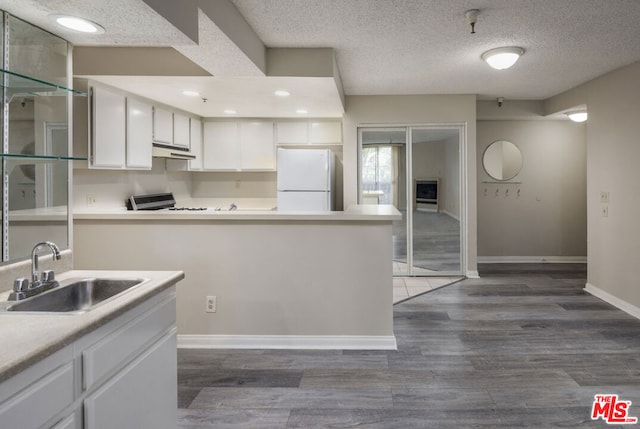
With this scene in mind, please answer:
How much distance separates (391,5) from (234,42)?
3.29 feet

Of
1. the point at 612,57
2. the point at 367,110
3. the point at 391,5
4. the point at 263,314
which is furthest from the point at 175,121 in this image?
the point at 612,57

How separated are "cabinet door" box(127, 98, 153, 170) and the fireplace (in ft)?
10.7

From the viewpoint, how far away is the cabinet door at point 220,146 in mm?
5559

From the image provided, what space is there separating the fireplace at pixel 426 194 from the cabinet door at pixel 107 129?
11.5 ft

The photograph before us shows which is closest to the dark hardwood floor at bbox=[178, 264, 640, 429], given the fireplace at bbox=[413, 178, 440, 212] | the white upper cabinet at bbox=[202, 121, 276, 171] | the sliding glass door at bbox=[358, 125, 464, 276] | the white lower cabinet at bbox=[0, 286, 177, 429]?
the white lower cabinet at bbox=[0, 286, 177, 429]

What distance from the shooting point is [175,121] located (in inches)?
187

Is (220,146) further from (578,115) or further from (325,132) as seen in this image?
(578,115)

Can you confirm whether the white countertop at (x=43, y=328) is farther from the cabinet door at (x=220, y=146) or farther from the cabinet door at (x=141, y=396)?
the cabinet door at (x=220, y=146)

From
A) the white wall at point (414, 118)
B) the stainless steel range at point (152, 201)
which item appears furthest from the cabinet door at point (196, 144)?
the white wall at point (414, 118)

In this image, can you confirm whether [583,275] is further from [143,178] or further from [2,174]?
[2,174]

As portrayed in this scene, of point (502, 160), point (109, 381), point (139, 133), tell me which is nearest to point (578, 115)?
point (502, 160)

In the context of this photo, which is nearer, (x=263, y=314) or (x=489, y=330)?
(x=263, y=314)

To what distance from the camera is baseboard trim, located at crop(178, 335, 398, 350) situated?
309 cm

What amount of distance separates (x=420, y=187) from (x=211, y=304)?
10.9 ft
